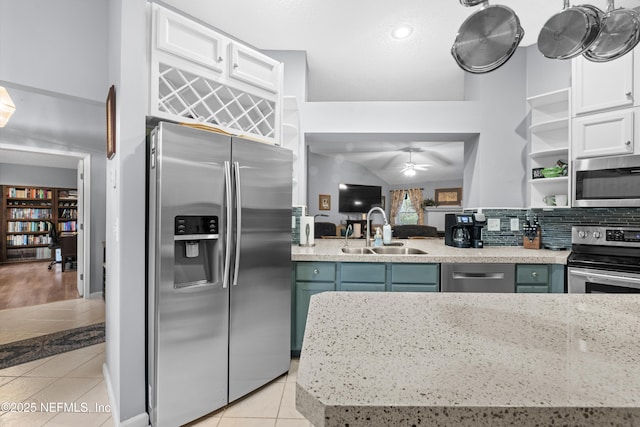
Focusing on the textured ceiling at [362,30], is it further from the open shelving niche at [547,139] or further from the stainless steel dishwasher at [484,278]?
the stainless steel dishwasher at [484,278]

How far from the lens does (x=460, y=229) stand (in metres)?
2.90

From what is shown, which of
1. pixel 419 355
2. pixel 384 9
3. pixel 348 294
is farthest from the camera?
pixel 384 9

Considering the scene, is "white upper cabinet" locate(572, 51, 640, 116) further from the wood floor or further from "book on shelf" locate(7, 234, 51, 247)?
"book on shelf" locate(7, 234, 51, 247)

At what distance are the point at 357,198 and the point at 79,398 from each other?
640 cm

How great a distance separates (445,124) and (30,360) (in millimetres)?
4194

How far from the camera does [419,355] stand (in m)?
0.60

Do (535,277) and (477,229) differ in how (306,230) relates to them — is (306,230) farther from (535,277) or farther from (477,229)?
(535,277)

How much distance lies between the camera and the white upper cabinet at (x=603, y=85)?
2.21m

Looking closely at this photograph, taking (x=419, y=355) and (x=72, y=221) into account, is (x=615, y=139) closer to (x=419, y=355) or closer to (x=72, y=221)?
(x=419, y=355)

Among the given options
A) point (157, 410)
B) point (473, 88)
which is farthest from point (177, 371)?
point (473, 88)

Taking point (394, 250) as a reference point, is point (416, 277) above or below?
below

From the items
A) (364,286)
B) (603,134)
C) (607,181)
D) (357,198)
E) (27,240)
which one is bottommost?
(27,240)

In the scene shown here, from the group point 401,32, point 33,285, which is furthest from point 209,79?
point 33,285

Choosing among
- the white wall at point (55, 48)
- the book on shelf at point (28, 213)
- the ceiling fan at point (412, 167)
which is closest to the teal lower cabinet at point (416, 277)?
the white wall at point (55, 48)
